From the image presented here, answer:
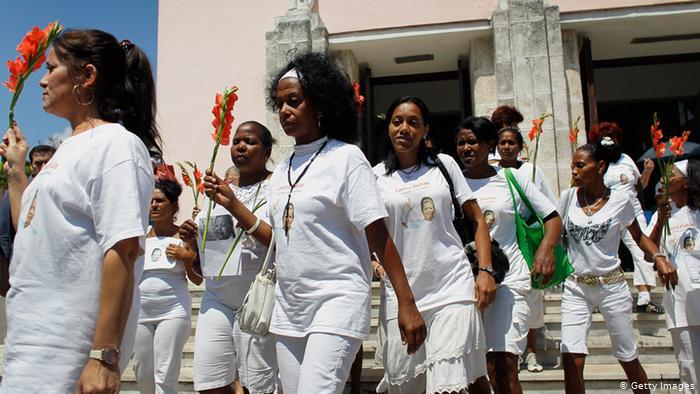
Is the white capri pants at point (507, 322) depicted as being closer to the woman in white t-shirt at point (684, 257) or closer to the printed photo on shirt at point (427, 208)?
the printed photo on shirt at point (427, 208)

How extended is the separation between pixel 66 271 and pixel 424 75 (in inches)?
418

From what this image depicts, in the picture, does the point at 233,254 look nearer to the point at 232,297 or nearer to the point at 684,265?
the point at 232,297

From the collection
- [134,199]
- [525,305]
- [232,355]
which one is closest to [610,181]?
[525,305]

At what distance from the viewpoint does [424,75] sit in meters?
11.9

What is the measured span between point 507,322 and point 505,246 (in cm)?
56

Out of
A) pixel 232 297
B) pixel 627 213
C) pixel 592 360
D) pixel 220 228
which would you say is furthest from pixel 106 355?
pixel 592 360

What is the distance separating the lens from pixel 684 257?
4.71 meters

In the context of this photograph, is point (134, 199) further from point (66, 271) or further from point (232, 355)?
point (232, 355)

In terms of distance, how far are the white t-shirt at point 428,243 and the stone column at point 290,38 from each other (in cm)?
646

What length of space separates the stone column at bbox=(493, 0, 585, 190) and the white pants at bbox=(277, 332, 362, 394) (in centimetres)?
723

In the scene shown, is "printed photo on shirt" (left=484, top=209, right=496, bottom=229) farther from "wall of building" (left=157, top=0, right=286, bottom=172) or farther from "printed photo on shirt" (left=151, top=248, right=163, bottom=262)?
"wall of building" (left=157, top=0, right=286, bottom=172)

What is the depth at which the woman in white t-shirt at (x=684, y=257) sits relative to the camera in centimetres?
452

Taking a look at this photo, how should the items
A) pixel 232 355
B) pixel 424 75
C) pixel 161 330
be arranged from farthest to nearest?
pixel 424 75, pixel 161 330, pixel 232 355

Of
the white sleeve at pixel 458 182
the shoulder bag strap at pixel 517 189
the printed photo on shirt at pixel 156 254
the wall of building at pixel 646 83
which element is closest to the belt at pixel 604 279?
the shoulder bag strap at pixel 517 189
